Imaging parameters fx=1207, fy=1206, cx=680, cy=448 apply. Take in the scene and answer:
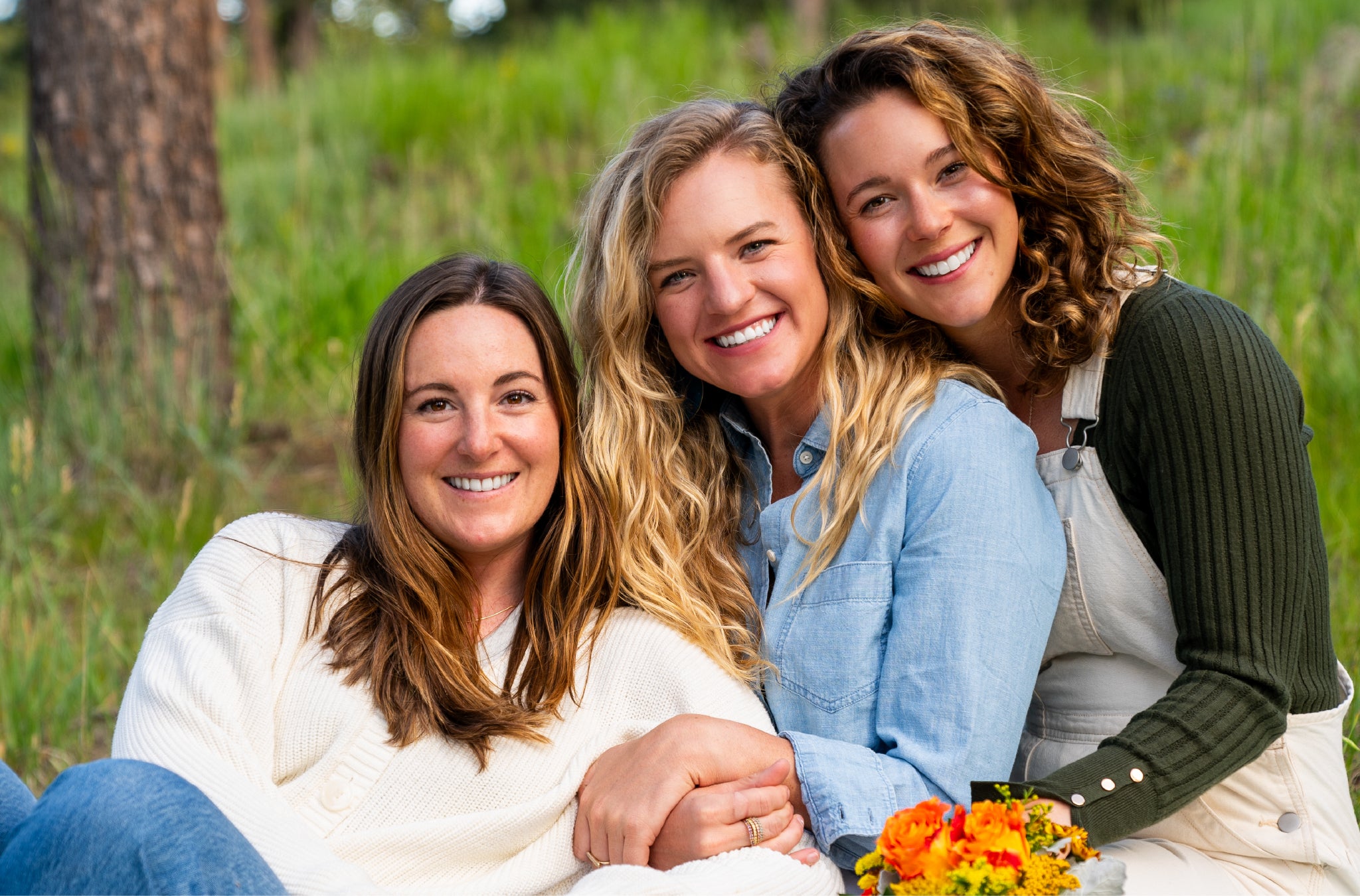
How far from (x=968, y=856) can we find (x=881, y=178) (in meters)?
1.46

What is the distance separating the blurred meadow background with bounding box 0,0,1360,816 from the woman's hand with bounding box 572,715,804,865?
1582mm

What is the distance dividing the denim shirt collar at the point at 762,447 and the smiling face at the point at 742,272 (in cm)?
14

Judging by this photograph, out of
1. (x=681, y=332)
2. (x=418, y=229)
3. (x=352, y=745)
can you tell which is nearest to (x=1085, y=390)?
(x=681, y=332)

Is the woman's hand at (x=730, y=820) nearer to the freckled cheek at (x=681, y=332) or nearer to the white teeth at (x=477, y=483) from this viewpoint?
the white teeth at (x=477, y=483)

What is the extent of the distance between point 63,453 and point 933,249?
3.66m

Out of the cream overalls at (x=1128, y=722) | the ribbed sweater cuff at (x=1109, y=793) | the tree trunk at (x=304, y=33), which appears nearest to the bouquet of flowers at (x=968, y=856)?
the ribbed sweater cuff at (x=1109, y=793)

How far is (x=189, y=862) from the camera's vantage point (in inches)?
72.9

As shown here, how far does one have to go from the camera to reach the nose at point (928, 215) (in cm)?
245

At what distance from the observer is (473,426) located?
249 cm

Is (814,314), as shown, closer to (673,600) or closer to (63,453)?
(673,600)

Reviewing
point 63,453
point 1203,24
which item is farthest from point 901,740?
point 1203,24

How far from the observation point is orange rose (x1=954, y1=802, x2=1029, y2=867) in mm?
1562

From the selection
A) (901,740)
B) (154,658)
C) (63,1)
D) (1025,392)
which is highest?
(63,1)

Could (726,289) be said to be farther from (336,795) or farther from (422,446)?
(336,795)
